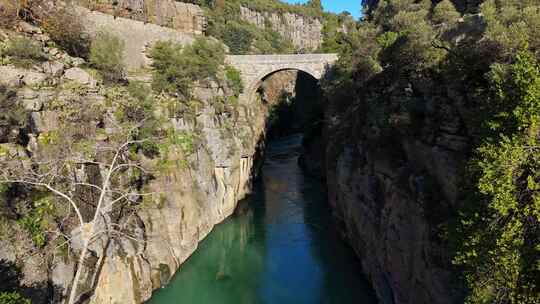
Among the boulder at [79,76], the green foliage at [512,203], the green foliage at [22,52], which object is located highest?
the green foliage at [22,52]

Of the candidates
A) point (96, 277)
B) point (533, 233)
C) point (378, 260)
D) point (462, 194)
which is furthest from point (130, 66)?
point (533, 233)

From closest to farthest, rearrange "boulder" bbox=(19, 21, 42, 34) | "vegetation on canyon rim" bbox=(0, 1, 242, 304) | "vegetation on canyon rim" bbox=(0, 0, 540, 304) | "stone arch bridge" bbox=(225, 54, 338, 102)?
"vegetation on canyon rim" bbox=(0, 0, 540, 304), "vegetation on canyon rim" bbox=(0, 1, 242, 304), "boulder" bbox=(19, 21, 42, 34), "stone arch bridge" bbox=(225, 54, 338, 102)

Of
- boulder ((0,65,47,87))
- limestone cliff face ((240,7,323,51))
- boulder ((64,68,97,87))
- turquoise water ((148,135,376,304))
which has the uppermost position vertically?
limestone cliff face ((240,7,323,51))

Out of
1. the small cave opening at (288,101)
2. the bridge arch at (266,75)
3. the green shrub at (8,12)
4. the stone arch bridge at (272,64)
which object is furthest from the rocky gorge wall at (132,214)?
the small cave opening at (288,101)

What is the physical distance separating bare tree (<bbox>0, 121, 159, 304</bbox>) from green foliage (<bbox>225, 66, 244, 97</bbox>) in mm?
12897

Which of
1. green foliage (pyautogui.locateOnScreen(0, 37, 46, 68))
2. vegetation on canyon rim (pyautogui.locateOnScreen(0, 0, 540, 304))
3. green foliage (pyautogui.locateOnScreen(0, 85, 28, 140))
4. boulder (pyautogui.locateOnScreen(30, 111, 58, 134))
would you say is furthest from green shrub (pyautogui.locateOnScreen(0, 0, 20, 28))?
boulder (pyautogui.locateOnScreen(30, 111, 58, 134))

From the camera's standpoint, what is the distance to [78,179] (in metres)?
9.28

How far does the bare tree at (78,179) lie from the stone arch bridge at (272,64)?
14548 mm

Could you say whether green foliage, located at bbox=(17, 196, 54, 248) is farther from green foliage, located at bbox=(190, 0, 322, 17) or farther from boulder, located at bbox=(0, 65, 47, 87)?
green foliage, located at bbox=(190, 0, 322, 17)

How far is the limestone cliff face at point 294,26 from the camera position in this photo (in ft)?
183

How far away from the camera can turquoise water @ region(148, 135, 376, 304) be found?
12039 millimetres

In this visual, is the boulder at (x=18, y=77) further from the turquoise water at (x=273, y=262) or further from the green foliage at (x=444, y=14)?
the green foliage at (x=444, y=14)

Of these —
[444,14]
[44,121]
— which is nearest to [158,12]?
[44,121]

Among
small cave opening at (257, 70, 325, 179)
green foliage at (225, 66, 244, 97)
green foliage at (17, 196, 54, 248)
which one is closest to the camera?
green foliage at (17, 196, 54, 248)
